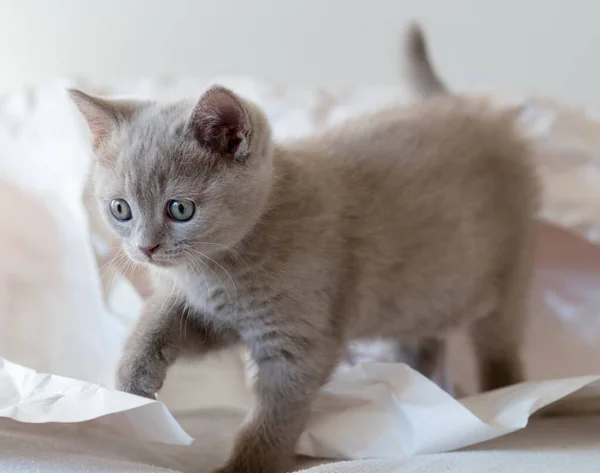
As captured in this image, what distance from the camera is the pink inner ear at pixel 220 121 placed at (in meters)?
0.89

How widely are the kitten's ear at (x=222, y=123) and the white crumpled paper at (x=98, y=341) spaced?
0.37m

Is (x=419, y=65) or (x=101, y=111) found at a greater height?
(x=419, y=65)

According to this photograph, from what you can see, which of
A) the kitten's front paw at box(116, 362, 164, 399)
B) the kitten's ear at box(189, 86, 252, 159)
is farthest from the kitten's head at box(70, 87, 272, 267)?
the kitten's front paw at box(116, 362, 164, 399)

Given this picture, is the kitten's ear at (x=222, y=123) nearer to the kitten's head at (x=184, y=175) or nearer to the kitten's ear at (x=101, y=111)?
the kitten's head at (x=184, y=175)

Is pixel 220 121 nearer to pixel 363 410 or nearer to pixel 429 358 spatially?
pixel 363 410

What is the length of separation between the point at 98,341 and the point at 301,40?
121cm

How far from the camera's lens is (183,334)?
1.09m

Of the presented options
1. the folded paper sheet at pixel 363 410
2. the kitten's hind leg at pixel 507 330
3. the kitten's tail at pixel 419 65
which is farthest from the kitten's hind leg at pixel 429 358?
the kitten's tail at pixel 419 65

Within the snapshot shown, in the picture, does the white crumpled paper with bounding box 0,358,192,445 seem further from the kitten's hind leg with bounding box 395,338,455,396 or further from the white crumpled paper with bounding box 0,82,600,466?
the kitten's hind leg with bounding box 395,338,455,396

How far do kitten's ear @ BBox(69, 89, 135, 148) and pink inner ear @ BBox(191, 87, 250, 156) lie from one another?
0.14 metres

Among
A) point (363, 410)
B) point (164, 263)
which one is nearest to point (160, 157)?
point (164, 263)

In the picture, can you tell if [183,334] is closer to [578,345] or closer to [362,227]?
[362,227]

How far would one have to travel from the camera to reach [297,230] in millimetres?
1032

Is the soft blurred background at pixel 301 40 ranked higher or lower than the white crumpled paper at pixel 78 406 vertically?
higher
